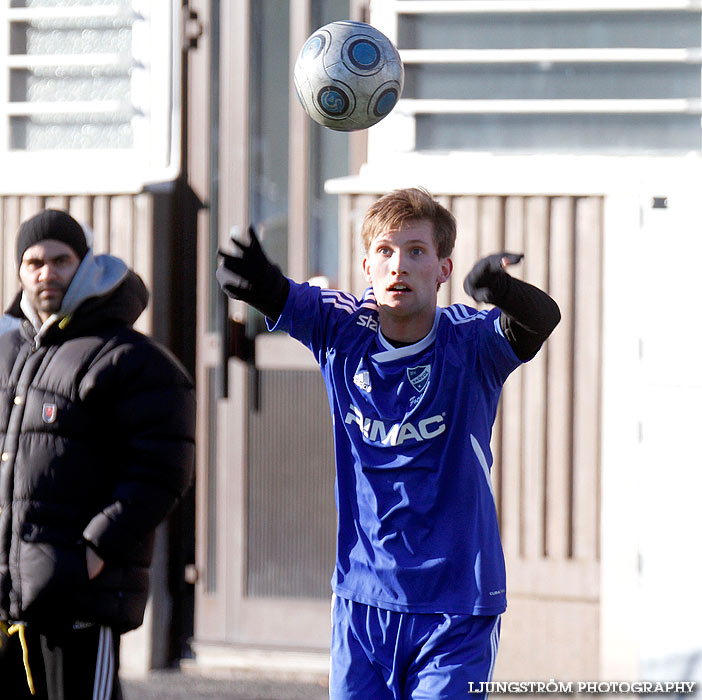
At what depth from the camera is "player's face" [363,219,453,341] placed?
3295 millimetres

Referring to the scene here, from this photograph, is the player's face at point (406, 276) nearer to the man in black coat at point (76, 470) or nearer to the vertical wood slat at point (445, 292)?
the man in black coat at point (76, 470)

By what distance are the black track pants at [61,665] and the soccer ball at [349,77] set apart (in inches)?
75.0

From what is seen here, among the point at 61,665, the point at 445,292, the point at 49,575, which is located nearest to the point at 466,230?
the point at 445,292

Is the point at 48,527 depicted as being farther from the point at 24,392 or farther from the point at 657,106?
the point at 657,106

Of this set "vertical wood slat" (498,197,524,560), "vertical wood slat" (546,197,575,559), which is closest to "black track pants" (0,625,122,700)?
"vertical wood slat" (498,197,524,560)

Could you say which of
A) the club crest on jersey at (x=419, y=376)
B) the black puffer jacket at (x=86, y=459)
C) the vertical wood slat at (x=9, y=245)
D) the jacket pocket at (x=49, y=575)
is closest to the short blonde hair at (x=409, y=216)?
the club crest on jersey at (x=419, y=376)

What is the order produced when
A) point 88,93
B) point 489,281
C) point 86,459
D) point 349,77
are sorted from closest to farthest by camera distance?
1. point 489,281
2. point 86,459
3. point 349,77
4. point 88,93

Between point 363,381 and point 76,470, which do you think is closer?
point 363,381

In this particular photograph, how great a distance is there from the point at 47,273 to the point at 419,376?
1405mm

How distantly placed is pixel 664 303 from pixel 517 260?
2565mm

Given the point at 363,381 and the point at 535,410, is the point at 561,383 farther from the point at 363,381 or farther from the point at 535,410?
the point at 363,381

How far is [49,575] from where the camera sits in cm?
369

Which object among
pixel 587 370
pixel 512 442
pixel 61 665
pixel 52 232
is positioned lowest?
pixel 61 665

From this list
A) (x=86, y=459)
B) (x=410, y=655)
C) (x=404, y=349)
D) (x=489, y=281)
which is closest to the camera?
(x=489, y=281)
